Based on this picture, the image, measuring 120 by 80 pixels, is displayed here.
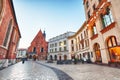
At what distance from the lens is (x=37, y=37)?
4956 centimetres

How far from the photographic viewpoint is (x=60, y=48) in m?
41.3

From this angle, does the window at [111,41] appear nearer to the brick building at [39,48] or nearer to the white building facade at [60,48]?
the white building facade at [60,48]

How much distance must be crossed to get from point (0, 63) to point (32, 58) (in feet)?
118

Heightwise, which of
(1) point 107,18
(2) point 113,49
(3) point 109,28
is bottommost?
(2) point 113,49

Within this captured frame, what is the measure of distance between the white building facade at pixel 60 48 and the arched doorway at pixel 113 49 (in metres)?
24.9

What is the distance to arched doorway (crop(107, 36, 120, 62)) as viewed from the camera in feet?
33.8

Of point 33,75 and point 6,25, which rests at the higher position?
point 6,25

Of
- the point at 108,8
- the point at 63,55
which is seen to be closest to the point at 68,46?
the point at 63,55

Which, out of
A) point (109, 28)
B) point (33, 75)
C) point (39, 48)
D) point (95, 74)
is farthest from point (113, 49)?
point (39, 48)

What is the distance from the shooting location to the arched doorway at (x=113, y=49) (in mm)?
10316

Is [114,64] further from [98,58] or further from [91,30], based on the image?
[91,30]

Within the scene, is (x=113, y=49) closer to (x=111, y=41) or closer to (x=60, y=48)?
(x=111, y=41)

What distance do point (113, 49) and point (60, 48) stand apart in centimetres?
3107

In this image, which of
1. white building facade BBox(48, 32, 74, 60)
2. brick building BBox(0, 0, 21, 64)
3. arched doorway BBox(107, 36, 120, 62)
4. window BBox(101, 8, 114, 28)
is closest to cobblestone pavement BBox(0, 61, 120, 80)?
arched doorway BBox(107, 36, 120, 62)
